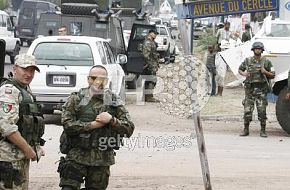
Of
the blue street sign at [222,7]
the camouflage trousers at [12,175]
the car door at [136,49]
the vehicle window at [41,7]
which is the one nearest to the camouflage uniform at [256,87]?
the blue street sign at [222,7]

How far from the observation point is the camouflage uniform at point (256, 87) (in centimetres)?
1234

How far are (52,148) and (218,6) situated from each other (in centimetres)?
444

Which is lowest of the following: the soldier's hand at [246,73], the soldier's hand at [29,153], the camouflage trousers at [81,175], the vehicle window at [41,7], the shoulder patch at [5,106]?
the camouflage trousers at [81,175]

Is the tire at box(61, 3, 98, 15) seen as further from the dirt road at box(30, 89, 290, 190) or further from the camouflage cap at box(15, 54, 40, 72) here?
the camouflage cap at box(15, 54, 40, 72)

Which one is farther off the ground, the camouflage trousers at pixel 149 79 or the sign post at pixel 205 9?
the sign post at pixel 205 9

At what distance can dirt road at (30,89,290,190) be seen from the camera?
8180 mm

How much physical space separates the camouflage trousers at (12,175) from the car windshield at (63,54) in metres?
7.08

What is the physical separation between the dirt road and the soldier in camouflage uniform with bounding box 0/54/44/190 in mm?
2288

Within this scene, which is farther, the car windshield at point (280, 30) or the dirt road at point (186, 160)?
the car windshield at point (280, 30)

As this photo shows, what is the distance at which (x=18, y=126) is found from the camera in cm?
552

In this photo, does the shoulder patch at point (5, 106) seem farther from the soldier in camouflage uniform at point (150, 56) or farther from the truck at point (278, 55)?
the soldier in camouflage uniform at point (150, 56)

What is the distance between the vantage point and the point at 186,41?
262 inches

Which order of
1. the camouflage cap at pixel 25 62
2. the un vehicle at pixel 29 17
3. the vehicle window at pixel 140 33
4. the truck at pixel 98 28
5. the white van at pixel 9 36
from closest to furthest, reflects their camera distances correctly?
the camouflage cap at pixel 25 62, the truck at pixel 98 28, the vehicle window at pixel 140 33, the white van at pixel 9 36, the un vehicle at pixel 29 17

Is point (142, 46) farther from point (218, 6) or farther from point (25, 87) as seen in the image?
point (25, 87)
